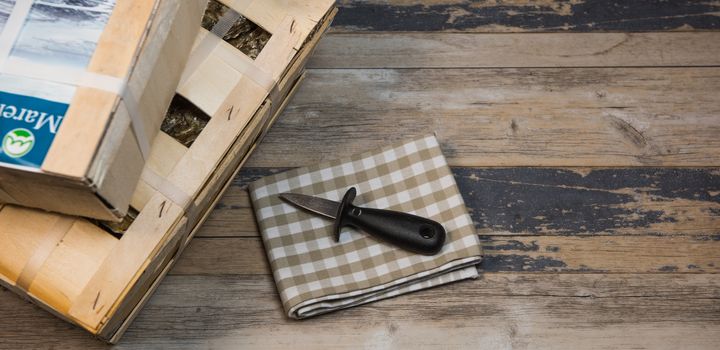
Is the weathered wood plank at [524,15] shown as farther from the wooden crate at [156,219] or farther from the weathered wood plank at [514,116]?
the wooden crate at [156,219]

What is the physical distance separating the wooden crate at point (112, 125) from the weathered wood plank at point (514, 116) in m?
0.28

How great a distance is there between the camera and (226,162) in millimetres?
904

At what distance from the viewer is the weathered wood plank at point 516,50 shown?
1.16 metres

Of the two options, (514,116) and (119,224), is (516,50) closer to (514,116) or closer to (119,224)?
→ (514,116)

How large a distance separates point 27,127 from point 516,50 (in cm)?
74

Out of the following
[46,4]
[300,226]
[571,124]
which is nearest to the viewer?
[46,4]

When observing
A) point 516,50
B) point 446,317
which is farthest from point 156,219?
point 516,50

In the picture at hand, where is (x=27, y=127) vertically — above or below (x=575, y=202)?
below

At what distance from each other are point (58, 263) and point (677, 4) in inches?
39.7

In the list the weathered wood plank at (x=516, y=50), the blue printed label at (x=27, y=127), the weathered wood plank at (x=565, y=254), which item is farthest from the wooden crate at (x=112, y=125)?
the weathered wood plank at (x=516, y=50)

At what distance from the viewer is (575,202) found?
1.08 metres

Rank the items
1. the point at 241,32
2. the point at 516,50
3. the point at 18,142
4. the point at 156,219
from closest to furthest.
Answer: the point at 18,142, the point at 156,219, the point at 241,32, the point at 516,50

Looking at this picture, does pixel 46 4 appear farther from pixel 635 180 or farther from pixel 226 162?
pixel 635 180

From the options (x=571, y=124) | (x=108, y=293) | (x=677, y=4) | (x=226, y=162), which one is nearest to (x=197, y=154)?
(x=226, y=162)
